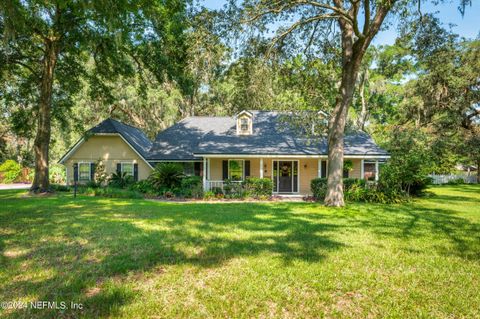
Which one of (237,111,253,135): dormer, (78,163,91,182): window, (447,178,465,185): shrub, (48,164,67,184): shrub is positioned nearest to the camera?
(237,111,253,135): dormer

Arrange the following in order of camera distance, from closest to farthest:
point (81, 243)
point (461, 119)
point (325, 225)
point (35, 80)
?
point (81, 243) → point (325, 225) → point (35, 80) → point (461, 119)

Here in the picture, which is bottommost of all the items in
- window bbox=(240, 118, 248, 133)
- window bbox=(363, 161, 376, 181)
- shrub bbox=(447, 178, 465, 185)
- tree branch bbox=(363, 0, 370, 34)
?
shrub bbox=(447, 178, 465, 185)

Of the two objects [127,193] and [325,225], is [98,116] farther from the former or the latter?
[325,225]

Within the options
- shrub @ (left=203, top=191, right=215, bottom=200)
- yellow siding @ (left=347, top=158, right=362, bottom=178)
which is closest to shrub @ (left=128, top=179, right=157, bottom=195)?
shrub @ (left=203, top=191, right=215, bottom=200)

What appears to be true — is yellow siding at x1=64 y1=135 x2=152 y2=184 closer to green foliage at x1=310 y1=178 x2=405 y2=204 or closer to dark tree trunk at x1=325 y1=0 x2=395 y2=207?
green foliage at x1=310 y1=178 x2=405 y2=204

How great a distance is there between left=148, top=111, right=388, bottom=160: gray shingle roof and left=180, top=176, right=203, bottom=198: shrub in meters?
1.65

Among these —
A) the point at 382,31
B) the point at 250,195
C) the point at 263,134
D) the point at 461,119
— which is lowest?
the point at 250,195

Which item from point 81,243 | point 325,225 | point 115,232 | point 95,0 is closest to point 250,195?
point 325,225

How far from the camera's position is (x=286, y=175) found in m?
17.1

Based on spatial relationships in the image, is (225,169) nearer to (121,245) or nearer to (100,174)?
(100,174)

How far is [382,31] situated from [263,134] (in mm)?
8774

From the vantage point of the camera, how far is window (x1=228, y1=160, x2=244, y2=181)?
16531 millimetres

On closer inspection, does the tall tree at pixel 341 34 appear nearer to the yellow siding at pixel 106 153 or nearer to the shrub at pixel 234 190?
the shrub at pixel 234 190

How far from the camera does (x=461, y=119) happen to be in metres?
24.2
